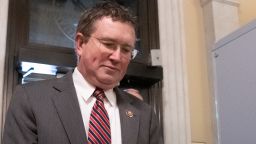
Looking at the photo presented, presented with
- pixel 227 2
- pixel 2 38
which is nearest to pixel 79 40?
pixel 2 38

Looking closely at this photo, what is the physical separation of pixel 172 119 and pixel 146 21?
1.94 feet

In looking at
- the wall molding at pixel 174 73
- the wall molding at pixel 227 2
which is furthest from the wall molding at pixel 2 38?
the wall molding at pixel 227 2

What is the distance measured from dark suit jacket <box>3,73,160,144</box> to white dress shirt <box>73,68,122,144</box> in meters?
0.02

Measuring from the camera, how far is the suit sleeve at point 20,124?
119 centimetres

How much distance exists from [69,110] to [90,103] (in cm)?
9

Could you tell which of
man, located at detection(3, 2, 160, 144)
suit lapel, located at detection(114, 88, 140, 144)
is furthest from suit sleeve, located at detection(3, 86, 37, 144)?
suit lapel, located at detection(114, 88, 140, 144)

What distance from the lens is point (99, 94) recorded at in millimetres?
1351

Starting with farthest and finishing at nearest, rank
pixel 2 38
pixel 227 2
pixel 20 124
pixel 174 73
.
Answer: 1. pixel 227 2
2. pixel 174 73
3. pixel 2 38
4. pixel 20 124

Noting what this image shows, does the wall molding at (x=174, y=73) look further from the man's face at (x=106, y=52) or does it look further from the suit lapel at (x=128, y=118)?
the man's face at (x=106, y=52)

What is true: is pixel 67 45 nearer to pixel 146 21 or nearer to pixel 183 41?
pixel 146 21

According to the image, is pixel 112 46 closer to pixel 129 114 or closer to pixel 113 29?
pixel 113 29

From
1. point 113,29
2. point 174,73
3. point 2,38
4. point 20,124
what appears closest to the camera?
point 20,124

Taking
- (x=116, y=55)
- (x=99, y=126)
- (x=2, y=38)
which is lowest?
(x=99, y=126)

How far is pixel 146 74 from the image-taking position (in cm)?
219
